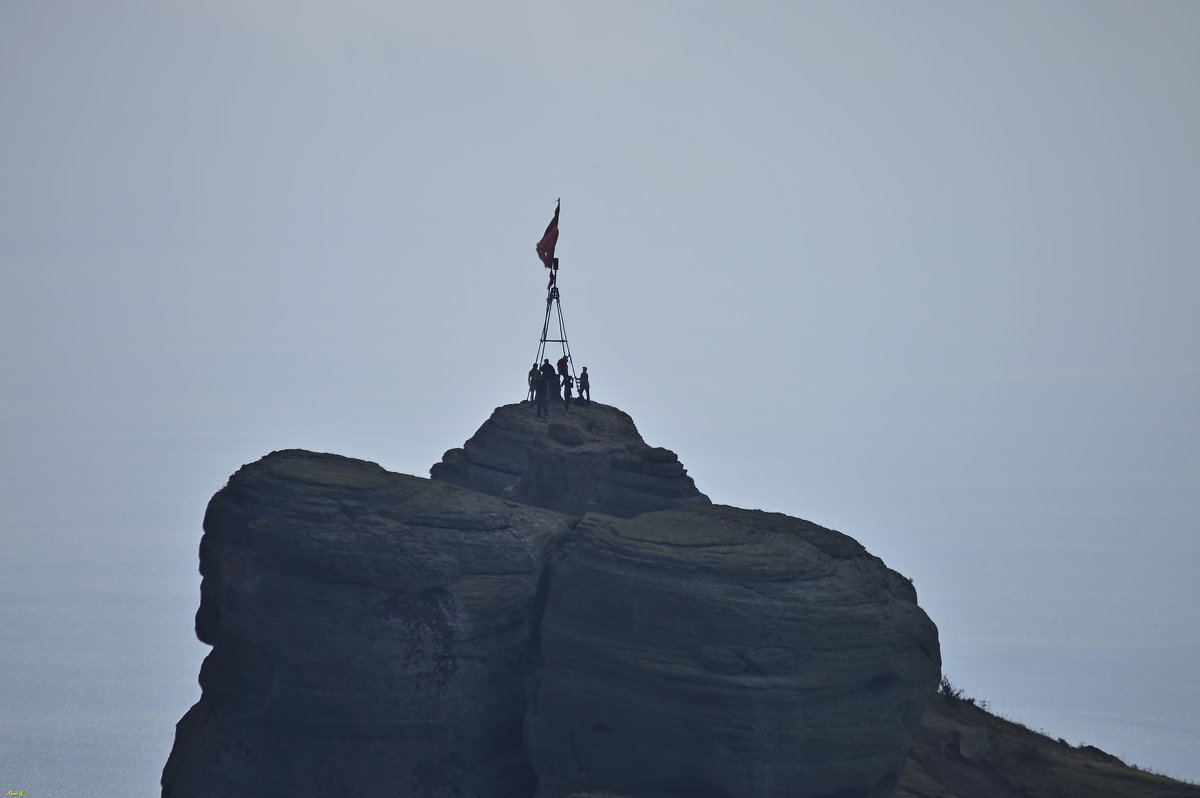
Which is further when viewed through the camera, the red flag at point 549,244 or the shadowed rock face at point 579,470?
the red flag at point 549,244

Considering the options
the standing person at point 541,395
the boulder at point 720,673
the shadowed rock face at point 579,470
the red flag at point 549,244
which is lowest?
the boulder at point 720,673

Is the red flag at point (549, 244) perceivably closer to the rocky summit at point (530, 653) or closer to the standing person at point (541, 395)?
the standing person at point (541, 395)

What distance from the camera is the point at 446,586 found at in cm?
3603

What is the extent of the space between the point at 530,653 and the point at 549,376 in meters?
14.9

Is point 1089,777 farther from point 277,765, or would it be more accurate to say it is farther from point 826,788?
point 277,765

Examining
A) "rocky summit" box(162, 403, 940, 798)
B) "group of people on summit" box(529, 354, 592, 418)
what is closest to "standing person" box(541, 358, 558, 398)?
"group of people on summit" box(529, 354, 592, 418)

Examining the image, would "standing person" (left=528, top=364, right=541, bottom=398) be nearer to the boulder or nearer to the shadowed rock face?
the shadowed rock face

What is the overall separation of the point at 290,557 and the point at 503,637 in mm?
5548

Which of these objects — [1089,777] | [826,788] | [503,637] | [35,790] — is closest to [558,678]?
[503,637]

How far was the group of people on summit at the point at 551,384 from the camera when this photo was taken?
161ft

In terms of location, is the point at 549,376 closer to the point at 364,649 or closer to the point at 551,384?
the point at 551,384

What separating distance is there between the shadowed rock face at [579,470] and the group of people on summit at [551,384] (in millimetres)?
1134

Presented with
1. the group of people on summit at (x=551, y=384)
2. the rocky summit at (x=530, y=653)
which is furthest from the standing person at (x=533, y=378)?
the rocky summit at (x=530, y=653)

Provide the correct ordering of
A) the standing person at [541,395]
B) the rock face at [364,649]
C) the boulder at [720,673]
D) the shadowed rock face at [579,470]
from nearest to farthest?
the boulder at [720,673], the rock face at [364,649], the shadowed rock face at [579,470], the standing person at [541,395]
